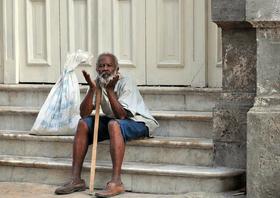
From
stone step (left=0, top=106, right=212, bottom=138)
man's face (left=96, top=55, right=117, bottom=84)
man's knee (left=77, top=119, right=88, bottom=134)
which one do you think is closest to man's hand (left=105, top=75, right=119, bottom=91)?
man's face (left=96, top=55, right=117, bottom=84)

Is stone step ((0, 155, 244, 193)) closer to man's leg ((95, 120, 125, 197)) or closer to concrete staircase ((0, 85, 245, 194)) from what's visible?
concrete staircase ((0, 85, 245, 194))

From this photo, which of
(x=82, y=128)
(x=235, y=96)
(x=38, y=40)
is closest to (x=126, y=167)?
(x=82, y=128)

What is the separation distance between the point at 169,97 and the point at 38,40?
1757mm

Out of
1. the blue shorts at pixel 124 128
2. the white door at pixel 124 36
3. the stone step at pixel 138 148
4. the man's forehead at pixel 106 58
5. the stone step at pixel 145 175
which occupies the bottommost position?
the stone step at pixel 145 175

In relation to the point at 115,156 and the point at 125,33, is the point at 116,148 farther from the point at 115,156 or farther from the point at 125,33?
the point at 125,33

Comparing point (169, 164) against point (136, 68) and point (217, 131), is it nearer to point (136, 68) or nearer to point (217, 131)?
point (217, 131)

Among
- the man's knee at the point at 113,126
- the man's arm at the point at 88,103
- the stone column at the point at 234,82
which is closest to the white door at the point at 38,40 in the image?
the man's arm at the point at 88,103

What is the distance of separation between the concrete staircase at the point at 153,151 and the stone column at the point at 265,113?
48 cm

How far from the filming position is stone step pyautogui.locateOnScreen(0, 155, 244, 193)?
23.8 ft

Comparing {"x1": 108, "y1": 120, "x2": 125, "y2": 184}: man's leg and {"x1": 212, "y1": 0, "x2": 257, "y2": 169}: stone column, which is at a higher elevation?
{"x1": 212, "y1": 0, "x2": 257, "y2": 169}: stone column

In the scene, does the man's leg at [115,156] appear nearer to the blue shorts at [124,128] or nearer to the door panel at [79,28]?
the blue shorts at [124,128]

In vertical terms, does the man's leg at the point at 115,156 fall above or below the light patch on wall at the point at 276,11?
below

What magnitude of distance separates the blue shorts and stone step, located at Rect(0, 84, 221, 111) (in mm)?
664

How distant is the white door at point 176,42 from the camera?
8.39 metres
